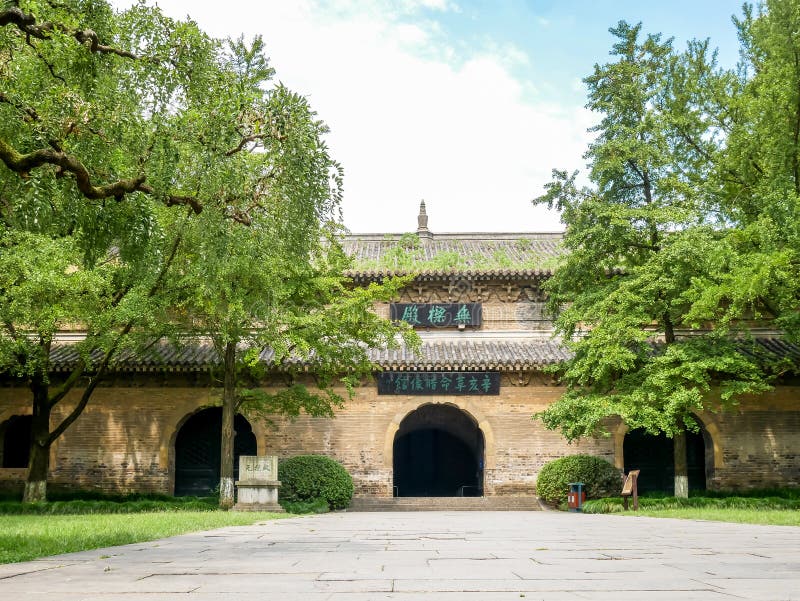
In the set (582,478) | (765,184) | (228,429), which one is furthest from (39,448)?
(765,184)

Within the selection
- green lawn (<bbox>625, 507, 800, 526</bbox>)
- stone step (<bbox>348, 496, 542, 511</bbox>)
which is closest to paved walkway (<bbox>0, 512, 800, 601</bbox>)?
green lawn (<bbox>625, 507, 800, 526</bbox>)

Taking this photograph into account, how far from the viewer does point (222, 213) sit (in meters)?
7.04

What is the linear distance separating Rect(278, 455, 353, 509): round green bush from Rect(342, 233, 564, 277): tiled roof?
582 cm

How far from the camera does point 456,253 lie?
2422 cm

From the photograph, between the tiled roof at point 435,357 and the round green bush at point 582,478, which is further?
the tiled roof at point 435,357

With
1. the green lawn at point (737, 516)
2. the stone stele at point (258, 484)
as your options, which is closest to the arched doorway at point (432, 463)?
the stone stele at point (258, 484)

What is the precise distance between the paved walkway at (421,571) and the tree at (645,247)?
858 centimetres

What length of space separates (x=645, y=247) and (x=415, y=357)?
6566mm

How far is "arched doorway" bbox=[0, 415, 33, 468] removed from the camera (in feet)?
69.3

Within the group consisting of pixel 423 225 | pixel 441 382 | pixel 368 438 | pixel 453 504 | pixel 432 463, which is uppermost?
pixel 423 225

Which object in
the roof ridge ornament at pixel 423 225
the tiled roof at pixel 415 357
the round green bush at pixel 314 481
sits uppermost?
the roof ridge ornament at pixel 423 225

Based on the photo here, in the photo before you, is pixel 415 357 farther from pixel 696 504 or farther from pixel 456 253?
pixel 696 504

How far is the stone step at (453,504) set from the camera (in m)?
19.2

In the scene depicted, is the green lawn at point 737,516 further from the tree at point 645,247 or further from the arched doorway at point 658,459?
the arched doorway at point 658,459
